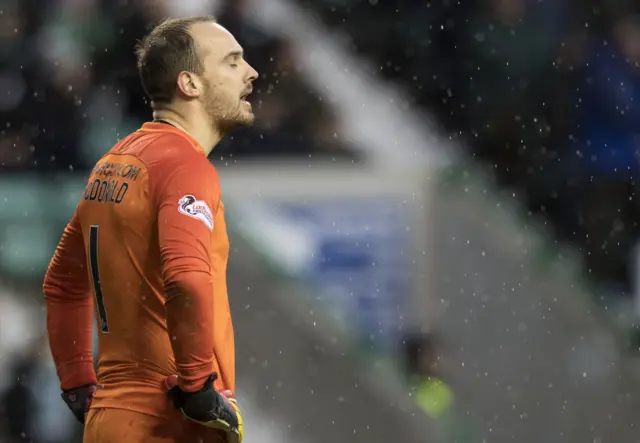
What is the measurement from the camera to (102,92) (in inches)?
225

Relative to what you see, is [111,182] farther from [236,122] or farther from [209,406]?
[209,406]

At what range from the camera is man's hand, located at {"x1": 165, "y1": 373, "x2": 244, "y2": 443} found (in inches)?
84.3

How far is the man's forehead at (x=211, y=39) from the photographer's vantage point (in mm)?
2346

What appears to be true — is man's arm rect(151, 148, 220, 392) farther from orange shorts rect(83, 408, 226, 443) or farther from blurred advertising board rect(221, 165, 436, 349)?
blurred advertising board rect(221, 165, 436, 349)

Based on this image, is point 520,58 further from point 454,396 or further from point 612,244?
point 454,396

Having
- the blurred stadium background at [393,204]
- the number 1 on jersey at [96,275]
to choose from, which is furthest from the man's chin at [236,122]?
the blurred stadium background at [393,204]

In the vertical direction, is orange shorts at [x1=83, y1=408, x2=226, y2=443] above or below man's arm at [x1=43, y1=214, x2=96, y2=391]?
below

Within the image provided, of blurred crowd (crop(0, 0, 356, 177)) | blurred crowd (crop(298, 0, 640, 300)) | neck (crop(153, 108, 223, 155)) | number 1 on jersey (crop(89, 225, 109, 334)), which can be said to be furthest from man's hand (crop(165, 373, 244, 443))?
blurred crowd (crop(298, 0, 640, 300))

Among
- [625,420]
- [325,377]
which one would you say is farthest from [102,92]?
[625,420]

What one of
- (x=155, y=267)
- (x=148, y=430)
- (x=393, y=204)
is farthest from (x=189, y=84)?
(x=393, y=204)

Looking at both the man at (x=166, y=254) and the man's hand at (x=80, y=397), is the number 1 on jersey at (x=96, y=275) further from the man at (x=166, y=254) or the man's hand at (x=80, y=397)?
the man's hand at (x=80, y=397)

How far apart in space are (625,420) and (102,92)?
284 cm

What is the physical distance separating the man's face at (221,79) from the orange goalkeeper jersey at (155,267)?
0.32 ft

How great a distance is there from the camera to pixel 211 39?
2.35 meters
